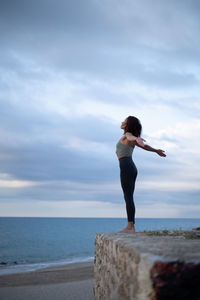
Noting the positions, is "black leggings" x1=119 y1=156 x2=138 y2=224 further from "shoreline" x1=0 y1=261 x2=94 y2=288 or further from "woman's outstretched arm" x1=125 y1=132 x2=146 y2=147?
"shoreline" x1=0 y1=261 x2=94 y2=288

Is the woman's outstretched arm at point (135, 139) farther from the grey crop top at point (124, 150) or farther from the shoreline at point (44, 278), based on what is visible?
the shoreline at point (44, 278)

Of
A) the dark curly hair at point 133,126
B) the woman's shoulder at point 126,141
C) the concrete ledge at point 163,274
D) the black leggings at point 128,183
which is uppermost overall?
the dark curly hair at point 133,126

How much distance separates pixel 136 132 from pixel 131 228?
2.07 m

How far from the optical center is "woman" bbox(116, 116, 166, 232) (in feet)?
17.9

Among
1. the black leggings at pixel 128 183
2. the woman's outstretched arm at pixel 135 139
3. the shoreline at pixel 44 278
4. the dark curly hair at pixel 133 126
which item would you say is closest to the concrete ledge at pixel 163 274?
the woman's outstretched arm at pixel 135 139

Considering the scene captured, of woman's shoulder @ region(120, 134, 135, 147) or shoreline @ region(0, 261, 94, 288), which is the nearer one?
woman's shoulder @ region(120, 134, 135, 147)

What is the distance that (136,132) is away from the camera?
5.57 m

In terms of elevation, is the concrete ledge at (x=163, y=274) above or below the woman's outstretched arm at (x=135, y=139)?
below

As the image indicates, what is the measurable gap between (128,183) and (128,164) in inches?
15.9

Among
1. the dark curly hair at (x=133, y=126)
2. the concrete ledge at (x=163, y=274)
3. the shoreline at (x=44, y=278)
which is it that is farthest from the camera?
the shoreline at (x=44, y=278)

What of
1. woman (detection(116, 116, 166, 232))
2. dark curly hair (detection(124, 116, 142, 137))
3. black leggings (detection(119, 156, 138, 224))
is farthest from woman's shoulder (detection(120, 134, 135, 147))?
black leggings (detection(119, 156, 138, 224))

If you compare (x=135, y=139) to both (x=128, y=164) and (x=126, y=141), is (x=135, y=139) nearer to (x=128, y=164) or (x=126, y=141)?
(x=126, y=141)

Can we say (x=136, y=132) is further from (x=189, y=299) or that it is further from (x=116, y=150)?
(x=189, y=299)

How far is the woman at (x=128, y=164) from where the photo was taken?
546cm
